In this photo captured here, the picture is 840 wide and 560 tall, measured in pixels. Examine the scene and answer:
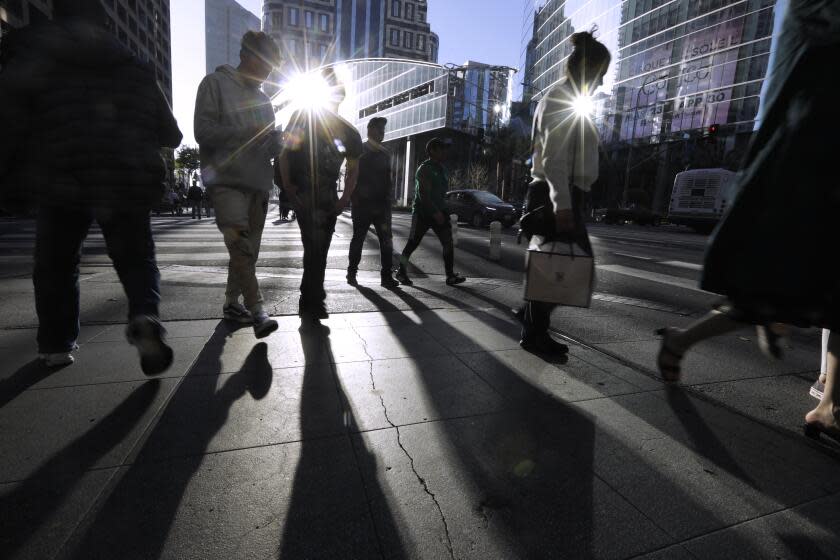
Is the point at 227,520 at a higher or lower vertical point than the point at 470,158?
lower

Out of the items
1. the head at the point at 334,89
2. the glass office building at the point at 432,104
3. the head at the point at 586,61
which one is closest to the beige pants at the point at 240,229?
the head at the point at 334,89

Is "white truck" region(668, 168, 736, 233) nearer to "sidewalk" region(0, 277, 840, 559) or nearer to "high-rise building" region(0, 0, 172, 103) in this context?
"sidewalk" region(0, 277, 840, 559)

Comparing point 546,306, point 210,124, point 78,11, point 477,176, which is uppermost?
point 477,176

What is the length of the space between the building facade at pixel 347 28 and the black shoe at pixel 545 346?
3832 inches

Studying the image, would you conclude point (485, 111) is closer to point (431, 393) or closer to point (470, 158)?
point (470, 158)

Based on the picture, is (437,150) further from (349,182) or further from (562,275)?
(562,275)

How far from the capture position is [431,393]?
2379mm

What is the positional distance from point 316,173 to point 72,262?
69.1 inches

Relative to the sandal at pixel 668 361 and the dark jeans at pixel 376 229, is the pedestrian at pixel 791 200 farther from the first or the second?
the dark jeans at pixel 376 229

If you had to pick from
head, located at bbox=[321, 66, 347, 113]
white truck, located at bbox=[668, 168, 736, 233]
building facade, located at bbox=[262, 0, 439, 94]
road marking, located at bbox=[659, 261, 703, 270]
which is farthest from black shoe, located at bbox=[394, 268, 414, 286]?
building facade, located at bbox=[262, 0, 439, 94]

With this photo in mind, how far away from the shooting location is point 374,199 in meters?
5.27

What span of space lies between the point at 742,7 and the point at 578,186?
48.3 m

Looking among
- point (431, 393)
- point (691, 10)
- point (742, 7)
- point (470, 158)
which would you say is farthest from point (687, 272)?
point (470, 158)

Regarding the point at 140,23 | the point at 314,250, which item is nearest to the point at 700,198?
the point at 314,250
